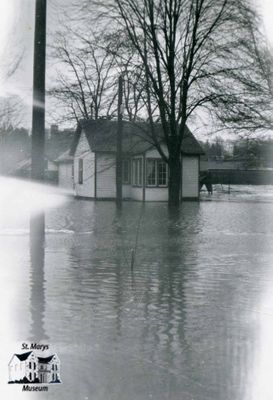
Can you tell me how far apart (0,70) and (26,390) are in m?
23.7

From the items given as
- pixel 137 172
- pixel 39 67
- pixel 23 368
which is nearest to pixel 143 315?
pixel 23 368

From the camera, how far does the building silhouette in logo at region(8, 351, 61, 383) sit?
4719 millimetres

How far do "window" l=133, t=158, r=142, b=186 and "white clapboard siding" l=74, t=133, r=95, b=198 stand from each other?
242 centimetres

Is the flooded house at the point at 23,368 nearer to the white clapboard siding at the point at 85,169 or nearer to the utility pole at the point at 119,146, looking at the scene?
the utility pole at the point at 119,146

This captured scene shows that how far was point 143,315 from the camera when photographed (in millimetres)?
7590

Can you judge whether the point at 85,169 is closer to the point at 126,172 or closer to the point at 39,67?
the point at 126,172

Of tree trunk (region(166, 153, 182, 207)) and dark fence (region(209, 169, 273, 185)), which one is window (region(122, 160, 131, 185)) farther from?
dark fence (region(209, 169, 273, 185))

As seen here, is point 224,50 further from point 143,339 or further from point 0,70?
point 143,339

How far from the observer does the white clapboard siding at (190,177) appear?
1602 inches

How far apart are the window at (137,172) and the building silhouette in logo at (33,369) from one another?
1367 inches

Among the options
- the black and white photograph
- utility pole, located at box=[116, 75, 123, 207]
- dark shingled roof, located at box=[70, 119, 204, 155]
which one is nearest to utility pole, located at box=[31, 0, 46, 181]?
the black and white photograph

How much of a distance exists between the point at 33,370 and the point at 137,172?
117ft

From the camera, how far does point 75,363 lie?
554 cm

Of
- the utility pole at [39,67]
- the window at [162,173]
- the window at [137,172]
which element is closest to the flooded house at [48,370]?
the utility pole at [39,67]
